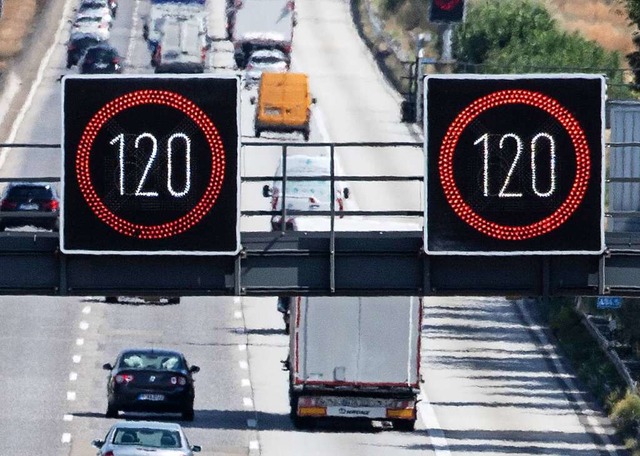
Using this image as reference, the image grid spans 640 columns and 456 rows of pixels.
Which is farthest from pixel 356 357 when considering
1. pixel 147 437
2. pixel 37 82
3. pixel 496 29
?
pixel 37 82

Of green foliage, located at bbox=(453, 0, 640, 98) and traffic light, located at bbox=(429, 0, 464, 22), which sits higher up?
traffic light, located at bbox=(429, 0, 464, 22)

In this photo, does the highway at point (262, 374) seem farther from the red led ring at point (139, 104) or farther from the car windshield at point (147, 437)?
the red led ring at point (139, 104)

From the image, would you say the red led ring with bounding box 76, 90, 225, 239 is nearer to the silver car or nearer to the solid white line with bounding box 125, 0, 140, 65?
the silver car

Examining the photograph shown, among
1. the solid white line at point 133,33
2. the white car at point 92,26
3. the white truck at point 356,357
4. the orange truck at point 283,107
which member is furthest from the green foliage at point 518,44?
the white truck at point 356,357

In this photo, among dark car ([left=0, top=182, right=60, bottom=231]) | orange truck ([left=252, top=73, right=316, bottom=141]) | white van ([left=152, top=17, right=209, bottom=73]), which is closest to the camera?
dark car ([left=0, top=182, right=60, bottom=231])

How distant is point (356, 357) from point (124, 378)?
17.8 feet

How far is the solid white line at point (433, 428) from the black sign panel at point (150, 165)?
79.9 feet

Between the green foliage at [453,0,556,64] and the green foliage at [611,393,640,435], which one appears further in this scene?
the green foliage at [453,0,556,64]

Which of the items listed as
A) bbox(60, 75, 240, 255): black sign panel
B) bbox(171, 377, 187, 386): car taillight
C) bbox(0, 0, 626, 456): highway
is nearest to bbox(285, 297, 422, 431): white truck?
bbox(0, 0, 626, 456): highway

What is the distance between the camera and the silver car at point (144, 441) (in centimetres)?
3812

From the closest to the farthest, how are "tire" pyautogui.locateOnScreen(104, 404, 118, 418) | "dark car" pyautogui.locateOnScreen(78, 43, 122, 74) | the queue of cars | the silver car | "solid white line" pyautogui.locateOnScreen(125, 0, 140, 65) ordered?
the silver car, "tire" pyautogui.locateOnScreen(104, 404, 118, 418), "dark car" pyautogui.locateOnScreen(78, 43, 122, 74), the queue of cars, "solid white line" pyautogui.locateOnScreen(125, 0, 140, 65)

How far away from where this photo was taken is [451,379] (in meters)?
55.3

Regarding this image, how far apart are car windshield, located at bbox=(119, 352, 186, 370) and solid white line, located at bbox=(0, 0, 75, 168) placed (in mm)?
32016

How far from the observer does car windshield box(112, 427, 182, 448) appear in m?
38.4
